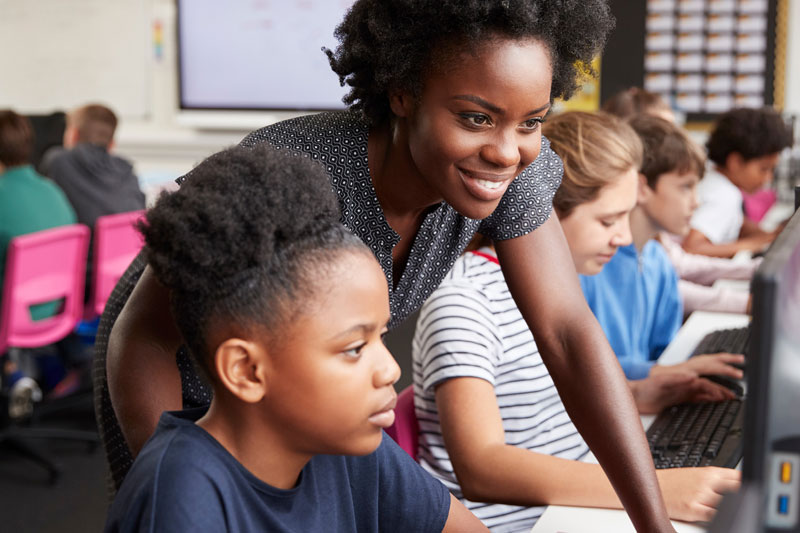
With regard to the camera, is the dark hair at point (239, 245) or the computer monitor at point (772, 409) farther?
the dark hair at point (239, 245)

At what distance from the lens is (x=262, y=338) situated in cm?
81

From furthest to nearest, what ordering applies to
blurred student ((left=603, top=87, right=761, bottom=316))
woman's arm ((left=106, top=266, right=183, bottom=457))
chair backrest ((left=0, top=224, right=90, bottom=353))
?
chair backrest ((left=0, top=224, right=90, bottom=353)), blurred student ((left=603, top=87, right=761, bottom=316)), woman's arm ((left=106, top=266, right=183, bottom=457))

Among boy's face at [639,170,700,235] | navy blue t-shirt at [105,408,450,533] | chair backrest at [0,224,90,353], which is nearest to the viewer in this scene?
navy blue t-shirt at [105,408,450,533]

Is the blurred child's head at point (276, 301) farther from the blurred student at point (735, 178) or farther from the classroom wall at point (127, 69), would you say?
the classroom wall at point (127, 69)

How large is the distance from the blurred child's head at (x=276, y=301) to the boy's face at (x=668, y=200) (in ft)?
5.44

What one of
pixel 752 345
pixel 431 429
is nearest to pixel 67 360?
pixel 431 429

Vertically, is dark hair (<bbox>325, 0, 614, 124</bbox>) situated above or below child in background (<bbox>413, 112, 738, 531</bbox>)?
above

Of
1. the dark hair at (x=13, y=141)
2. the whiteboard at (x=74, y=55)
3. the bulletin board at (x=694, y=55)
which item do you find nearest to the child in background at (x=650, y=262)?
the dark hair at (x=13, y=141)

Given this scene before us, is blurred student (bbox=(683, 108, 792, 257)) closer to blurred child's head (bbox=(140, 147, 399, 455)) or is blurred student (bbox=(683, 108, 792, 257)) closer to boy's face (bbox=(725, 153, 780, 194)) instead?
boy's face (bbox=(725, 153, 780, 194))

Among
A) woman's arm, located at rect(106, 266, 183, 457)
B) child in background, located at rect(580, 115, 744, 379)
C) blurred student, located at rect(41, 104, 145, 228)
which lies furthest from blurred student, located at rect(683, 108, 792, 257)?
woman's arm, located at rect(106, 266, 183, 457)

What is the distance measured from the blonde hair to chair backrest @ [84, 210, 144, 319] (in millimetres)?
2138

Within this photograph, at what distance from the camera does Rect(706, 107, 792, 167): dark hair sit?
3.62 meters

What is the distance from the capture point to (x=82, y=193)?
400 cm

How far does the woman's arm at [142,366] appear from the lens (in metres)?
1.01
